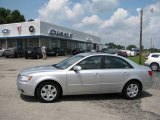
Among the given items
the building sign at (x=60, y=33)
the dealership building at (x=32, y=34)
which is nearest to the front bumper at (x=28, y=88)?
the dealership building at (x=32, y=34)

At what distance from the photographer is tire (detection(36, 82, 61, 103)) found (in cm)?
754

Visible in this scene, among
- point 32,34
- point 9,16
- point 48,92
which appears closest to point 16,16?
point 9,16

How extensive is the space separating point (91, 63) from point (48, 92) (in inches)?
66.5

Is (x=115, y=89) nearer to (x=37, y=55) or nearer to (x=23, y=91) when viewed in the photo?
(x=23, y=91)

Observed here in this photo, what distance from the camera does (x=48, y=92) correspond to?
760 cm

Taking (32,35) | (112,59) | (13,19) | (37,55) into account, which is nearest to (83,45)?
(13,19)

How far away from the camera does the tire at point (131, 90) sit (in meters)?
8.40

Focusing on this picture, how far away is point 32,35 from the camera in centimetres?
3966

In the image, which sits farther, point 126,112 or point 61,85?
point 61,85

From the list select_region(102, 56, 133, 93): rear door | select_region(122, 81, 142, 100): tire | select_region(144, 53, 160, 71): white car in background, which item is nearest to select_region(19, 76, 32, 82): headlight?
select_region(102, 56, 133, 93): rear door

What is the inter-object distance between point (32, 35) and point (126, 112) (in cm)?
3445

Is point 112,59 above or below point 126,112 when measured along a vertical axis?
above

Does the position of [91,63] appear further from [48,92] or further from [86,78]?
[48,92]

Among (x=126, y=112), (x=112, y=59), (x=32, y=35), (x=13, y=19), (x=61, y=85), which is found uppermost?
(x=13, y=19)
